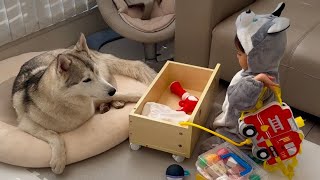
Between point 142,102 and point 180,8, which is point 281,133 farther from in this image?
point 180,8

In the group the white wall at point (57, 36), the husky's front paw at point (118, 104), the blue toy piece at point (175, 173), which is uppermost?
the husky's front paw at point (118, 104)

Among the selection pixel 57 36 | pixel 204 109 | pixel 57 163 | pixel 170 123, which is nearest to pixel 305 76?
pixel 204 109

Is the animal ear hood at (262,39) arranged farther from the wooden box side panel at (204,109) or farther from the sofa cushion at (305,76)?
the sofa cushion at (305,76)

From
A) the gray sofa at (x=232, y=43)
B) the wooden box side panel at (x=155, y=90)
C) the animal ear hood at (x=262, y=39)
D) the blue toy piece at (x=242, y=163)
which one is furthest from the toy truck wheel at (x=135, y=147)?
the gray sofa at (x=232, y=43)

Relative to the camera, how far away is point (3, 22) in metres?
2.27

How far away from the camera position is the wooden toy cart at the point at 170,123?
4.95 feet

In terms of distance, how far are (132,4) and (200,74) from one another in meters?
0.82

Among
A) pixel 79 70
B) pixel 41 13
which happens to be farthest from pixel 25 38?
pixel 79 70

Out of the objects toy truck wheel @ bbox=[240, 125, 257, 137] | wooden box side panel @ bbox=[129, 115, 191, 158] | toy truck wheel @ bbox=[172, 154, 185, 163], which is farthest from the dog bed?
toy truck wheel @ bbox=[240, 125, 257, 137]

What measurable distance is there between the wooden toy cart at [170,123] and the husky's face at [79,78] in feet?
0.55

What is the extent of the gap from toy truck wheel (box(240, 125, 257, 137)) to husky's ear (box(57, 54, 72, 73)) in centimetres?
70

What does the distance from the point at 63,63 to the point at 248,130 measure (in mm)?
733

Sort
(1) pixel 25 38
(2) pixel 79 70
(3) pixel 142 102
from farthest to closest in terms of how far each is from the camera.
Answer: (1) pixel 25 38 < (3) pixel 142 102 < (2) pixel 79 70

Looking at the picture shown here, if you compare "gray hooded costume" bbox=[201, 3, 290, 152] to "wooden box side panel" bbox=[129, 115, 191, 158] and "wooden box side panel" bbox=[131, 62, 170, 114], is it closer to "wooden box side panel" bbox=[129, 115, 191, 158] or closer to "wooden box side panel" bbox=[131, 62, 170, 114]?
"wooden box side panel" bbox=[129, 115, 191, 158]
